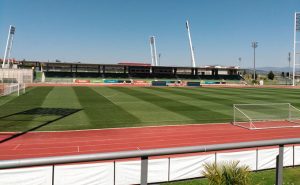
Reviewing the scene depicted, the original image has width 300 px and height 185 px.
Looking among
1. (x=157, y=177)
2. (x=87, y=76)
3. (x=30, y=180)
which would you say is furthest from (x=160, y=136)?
(x=87, y=76)

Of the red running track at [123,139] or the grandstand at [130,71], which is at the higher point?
the grandstand at [130,71]

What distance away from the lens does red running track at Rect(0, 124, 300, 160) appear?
18.1 meters

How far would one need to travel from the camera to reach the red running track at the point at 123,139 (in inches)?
713

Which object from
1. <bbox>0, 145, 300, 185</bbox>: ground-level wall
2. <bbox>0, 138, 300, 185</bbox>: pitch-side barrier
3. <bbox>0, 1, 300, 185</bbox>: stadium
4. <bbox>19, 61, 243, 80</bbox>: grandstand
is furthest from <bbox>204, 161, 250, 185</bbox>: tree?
<bbox>19, 61, 243, 80</bbox>: grandstand

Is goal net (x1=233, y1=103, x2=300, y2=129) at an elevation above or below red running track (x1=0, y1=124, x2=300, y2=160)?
above

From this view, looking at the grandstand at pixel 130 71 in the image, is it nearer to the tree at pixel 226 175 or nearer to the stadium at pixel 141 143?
the stadium at pixel 141 143

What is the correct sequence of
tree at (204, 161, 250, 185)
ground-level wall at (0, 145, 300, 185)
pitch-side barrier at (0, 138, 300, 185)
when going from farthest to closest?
ground-level wall at (0, 145, 300, 185) < tree at (204, 161, 250, 185) < pitch-side barrier at (0, 138, 300, 185)

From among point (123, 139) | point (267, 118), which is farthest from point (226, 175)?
point (267, 118)

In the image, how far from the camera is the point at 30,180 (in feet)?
34.6

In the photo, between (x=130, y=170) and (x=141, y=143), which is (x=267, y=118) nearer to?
(x=141, y=143)

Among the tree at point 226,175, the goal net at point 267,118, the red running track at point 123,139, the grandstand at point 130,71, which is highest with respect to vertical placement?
the grandstand at point 130,71

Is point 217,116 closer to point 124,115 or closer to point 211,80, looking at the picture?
point 124,115

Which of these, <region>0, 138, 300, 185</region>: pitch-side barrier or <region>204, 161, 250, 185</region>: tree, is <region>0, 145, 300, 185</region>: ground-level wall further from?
<region>204, 161, 250, 185</region>: tree

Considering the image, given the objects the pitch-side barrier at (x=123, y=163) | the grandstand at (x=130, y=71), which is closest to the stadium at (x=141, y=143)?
the pitch-side barrier at (x=123, y=163)
